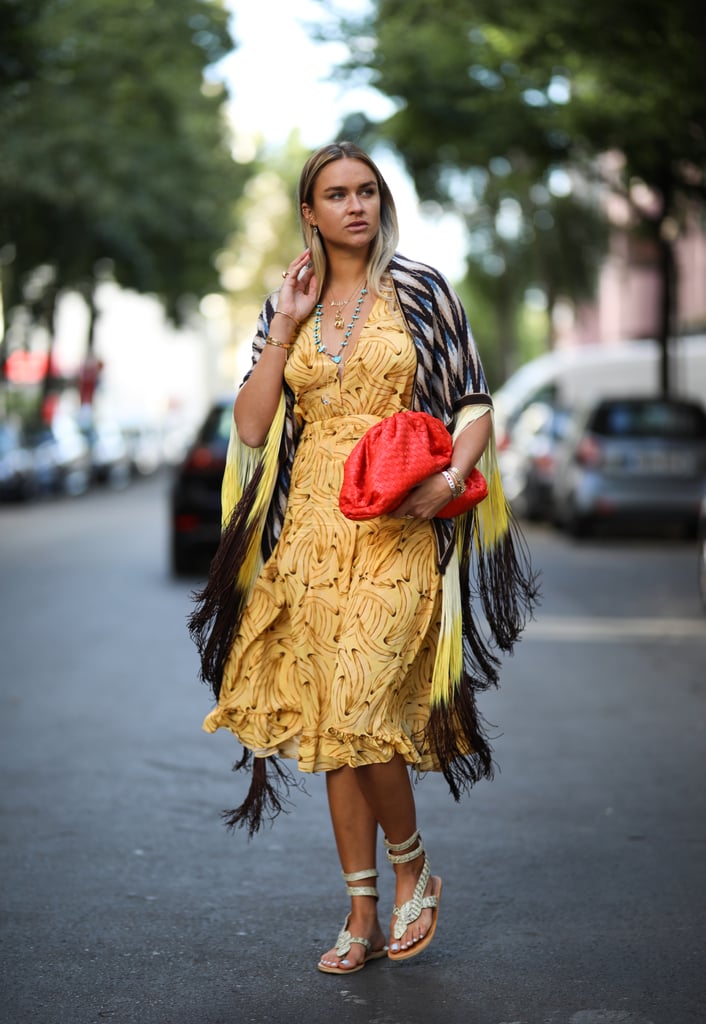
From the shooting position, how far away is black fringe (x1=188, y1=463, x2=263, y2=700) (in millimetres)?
4387

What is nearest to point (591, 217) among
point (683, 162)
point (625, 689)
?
point (683, 162)

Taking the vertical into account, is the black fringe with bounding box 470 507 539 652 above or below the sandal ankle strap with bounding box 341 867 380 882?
above

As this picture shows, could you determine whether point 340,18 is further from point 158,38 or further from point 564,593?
point 564,593

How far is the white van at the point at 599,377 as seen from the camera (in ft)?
86.5

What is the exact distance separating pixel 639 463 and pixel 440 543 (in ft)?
49.2

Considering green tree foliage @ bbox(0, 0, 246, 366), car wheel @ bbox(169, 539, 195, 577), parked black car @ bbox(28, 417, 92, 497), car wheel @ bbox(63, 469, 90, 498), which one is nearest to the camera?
car wheel @ bbox(169, 539, 195, 577)

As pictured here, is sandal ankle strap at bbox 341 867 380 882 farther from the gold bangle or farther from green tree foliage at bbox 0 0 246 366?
green tree foliage at bbox 0 0 246 366

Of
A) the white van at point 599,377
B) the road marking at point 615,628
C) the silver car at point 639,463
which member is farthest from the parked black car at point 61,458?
the road marking at point 615,628

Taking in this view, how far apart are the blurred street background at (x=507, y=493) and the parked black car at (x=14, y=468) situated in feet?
0.29

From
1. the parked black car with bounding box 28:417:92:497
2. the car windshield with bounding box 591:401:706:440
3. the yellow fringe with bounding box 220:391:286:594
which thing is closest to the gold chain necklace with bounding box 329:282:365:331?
the yellow fringe with bounding box 220:391:286:594

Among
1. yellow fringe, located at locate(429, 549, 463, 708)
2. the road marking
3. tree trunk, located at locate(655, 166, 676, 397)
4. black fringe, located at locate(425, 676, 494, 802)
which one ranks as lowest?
the road marking

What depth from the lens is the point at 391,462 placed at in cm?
405

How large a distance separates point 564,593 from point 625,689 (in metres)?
5.05

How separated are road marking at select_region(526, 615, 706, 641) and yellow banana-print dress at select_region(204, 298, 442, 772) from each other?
702 cm
